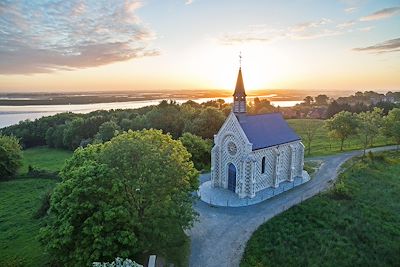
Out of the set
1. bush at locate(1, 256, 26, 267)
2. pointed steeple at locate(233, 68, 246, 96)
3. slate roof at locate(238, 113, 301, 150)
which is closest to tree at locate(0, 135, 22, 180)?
bush at locate(1, 256, 26, 267)

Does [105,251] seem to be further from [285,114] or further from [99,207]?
[285,114]

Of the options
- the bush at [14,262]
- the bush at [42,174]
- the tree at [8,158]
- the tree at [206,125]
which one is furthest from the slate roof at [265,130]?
the tree at [8,158]

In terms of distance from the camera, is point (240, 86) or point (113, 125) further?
point (113, 125)

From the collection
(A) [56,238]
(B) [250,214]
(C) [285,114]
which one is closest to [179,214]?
(A) [56,238]

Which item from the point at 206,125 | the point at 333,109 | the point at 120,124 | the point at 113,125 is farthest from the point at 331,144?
the point at 120,124

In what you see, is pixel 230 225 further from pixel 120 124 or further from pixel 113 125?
pixel 120 124

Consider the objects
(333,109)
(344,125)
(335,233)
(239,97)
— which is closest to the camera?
(335,233)

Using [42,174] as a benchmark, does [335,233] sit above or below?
above

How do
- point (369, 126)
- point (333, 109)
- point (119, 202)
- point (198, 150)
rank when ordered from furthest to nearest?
point (333, 109), point (369, 126), point (198, 150), point (119, 202)
